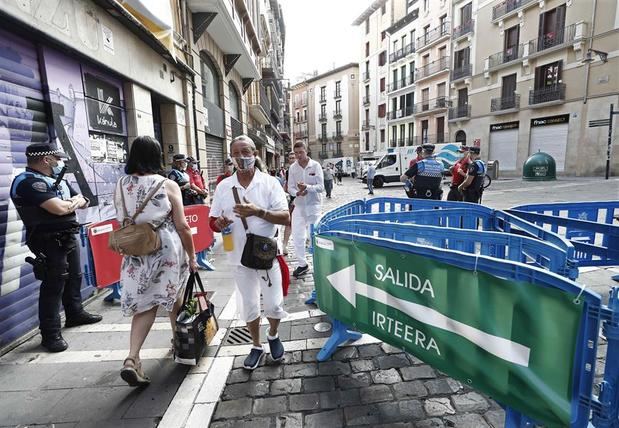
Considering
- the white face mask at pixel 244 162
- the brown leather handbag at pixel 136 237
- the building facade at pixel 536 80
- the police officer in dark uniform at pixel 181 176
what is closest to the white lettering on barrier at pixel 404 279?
the white face mask at pixel 244 162

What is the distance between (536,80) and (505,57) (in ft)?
11.1

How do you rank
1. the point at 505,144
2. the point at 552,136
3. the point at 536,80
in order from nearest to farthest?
the point at 552,136
the point at 536,80
the point at 505,144

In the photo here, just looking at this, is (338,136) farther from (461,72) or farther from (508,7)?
(508,7)

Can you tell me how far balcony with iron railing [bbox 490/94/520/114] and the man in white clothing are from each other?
1122 inches

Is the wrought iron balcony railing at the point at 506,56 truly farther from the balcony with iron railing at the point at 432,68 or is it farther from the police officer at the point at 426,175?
the police officer at the point at 426,175

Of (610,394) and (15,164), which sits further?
(15,164)

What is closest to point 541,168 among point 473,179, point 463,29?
point 463,29

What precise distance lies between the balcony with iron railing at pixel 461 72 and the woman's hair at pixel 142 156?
114 feet

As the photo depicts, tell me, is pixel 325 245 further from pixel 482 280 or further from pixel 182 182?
pixel 182 182

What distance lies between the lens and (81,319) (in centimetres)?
382

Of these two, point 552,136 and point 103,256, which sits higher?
point 552,136

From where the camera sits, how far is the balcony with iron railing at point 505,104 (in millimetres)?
27516

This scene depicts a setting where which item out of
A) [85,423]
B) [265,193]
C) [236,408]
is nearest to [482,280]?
[265,193]

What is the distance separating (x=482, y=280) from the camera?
5.82 ft
